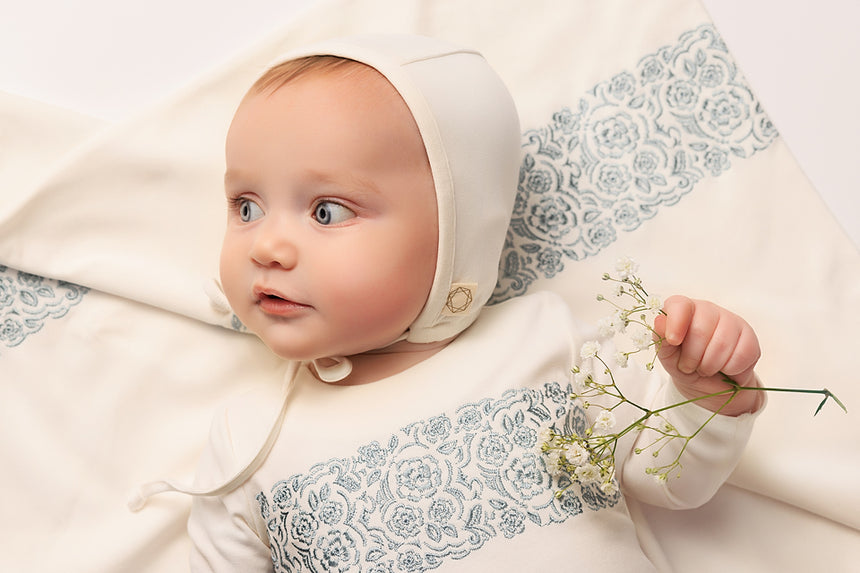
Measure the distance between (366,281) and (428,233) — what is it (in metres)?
0.11

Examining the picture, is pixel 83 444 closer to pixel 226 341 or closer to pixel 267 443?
pixel 226 341

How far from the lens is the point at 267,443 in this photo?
117 centimetres

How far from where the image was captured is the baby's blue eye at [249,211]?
1171 millimetres

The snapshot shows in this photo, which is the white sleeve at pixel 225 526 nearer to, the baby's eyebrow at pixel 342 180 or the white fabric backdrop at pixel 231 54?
the baby's eyebrow at pixel 342 180

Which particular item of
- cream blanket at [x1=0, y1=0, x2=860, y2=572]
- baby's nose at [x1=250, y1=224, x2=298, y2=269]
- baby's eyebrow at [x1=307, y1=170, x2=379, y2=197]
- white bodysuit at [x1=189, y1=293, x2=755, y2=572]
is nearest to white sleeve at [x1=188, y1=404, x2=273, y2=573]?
white bodysuit at [x1=189, y1=293, x2=755, y2=572]

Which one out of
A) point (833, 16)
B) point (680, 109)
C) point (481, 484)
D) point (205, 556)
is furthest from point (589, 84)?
point (205, 556)

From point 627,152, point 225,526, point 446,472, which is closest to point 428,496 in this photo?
point 446,472

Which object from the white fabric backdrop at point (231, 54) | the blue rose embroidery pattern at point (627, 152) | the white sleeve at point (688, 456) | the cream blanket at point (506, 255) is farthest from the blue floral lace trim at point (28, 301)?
the white sleeve at point (688, 456)

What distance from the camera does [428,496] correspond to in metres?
1.11

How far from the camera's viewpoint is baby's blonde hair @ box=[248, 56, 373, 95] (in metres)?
1.15

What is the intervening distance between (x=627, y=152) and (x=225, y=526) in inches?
35.8

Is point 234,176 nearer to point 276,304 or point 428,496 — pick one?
point 276,304

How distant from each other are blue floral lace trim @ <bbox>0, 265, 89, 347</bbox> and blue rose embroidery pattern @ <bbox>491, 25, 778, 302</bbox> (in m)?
0.74

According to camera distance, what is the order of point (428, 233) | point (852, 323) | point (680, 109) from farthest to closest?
point (680, 109)
point (852, 323)
point (428, 233)
